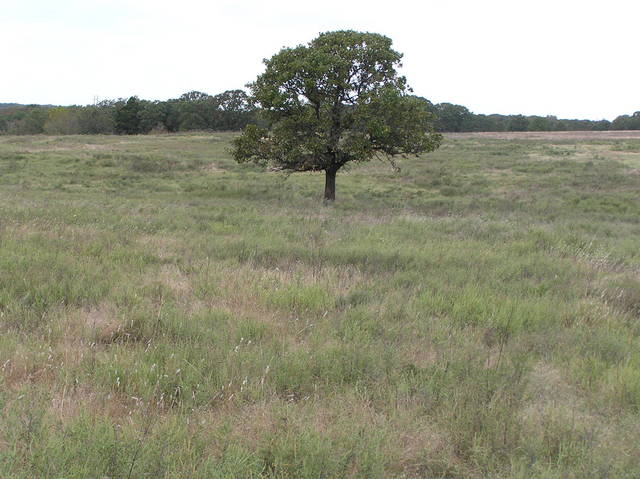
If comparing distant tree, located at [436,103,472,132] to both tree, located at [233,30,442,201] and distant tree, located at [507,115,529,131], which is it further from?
tree, located at [233,30,442,201]

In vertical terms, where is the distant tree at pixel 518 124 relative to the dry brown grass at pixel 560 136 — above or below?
above

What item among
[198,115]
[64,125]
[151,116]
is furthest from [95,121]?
[198,115]

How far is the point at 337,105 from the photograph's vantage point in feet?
60.1

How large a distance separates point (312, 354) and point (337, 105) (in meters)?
15.2

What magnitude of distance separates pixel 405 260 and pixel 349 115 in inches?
432

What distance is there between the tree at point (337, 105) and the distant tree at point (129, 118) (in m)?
67.8

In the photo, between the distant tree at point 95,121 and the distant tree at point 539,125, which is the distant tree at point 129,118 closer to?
the distant tree at point 95,121

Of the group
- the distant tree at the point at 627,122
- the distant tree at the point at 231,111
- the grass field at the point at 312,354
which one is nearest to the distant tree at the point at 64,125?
the distant tree at the point at 231,111

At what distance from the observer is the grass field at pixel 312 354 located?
3010mm

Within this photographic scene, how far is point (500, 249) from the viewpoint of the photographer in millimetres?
9375

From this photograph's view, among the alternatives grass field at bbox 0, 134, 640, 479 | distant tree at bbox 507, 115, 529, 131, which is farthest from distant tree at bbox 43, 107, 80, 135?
distant tree at bbox 507, 115, 529, 131

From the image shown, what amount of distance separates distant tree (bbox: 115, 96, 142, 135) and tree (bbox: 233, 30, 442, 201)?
67824 millimetres

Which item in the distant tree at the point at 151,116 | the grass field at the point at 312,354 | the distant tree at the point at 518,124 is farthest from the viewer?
the distant tree at the point at 518,124

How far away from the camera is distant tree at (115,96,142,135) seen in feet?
259
